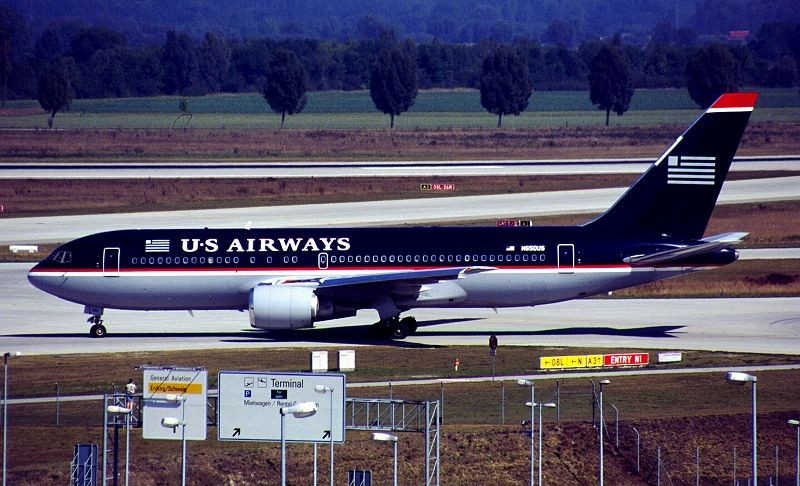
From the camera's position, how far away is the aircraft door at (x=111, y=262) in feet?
195

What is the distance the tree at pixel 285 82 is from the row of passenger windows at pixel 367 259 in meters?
130

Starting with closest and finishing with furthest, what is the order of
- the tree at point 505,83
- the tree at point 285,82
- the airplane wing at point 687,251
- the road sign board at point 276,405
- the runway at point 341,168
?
the road sign board at point 276,405 < the airplane wing at point 687,251 < the runway at point 341,168 < the tree at point 285,82 < the tree at point 505,83

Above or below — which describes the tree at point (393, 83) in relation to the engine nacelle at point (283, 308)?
above

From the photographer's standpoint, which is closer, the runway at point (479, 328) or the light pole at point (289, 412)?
the light pole at point (289, 412)

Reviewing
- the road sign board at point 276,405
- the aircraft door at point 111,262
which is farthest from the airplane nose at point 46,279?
the road sign board at point 276,405

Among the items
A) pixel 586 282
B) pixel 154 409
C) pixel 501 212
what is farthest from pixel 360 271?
pixel 501 212

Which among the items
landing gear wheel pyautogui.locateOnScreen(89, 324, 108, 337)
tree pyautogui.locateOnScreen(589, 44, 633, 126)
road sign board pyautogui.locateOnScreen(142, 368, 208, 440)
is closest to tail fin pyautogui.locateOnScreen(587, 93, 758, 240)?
landing gear wheel pyautogui.locateOnScreen(89, 324, 108, 337)

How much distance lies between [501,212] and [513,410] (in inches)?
2039

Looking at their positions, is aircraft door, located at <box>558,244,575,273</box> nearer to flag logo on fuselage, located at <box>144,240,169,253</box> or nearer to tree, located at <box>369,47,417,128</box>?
flag logo on fuselage, located at <box>144,240,169,253</box>

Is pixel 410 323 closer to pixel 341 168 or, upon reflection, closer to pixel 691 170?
pixel 691 170

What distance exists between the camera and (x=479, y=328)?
204 feet

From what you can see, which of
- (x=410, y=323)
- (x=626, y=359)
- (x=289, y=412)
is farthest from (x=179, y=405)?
(x=410, y=323)

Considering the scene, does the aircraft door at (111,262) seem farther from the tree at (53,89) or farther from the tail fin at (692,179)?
the tree at (53,89)

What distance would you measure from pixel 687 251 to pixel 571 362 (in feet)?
27.1
